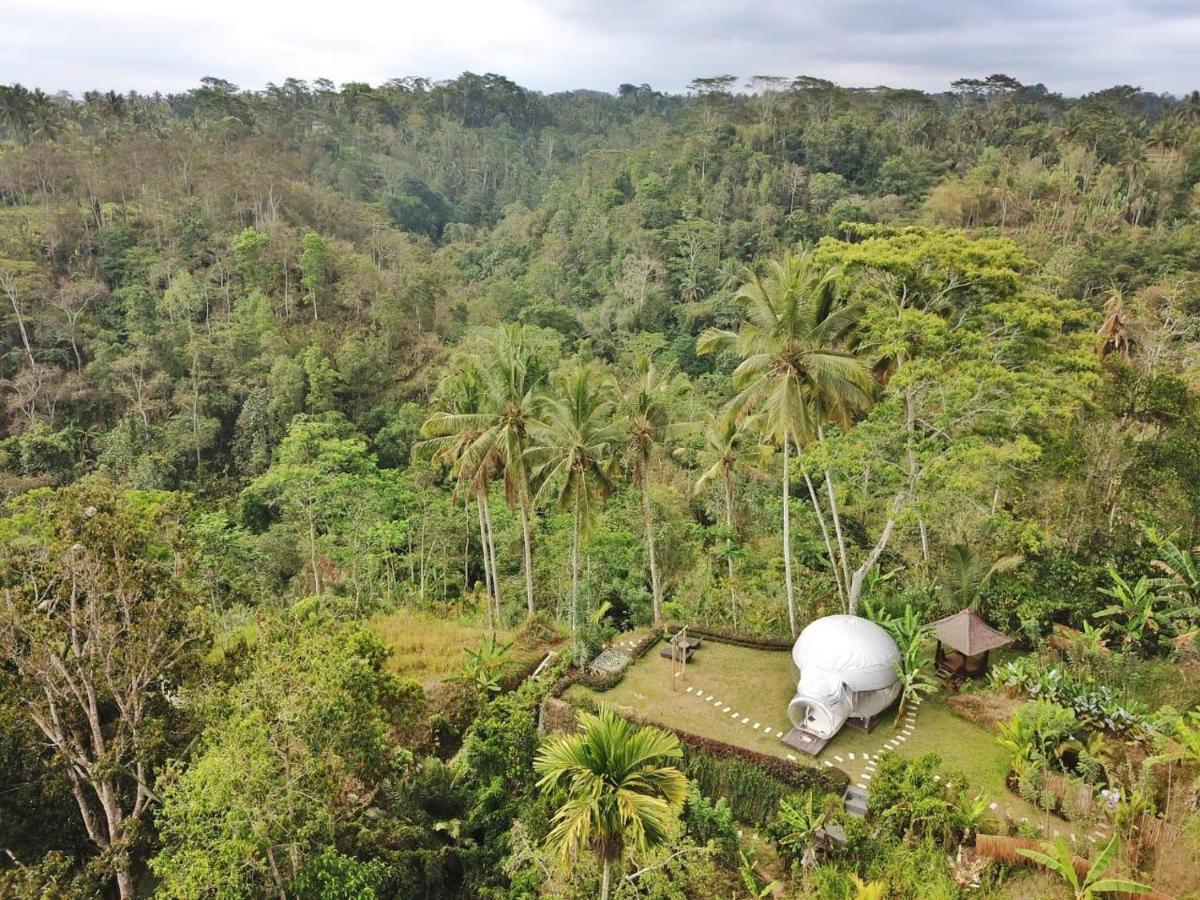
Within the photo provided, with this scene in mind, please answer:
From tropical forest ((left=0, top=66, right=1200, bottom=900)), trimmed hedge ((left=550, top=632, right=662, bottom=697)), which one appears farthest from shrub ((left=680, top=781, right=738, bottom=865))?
trimmed hedge ((left=550, top=632, right=662, bottom=697))

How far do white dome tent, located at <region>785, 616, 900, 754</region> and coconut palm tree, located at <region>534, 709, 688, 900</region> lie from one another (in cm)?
610

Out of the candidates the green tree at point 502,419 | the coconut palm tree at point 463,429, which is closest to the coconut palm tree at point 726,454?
the green tree at point 502,419

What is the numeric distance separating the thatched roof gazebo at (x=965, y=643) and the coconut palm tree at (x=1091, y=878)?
17.0 ft

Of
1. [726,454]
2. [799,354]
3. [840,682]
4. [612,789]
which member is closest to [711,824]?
[840,682]

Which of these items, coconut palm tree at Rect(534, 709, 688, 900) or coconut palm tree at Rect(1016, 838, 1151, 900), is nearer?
coconut palm tree at Rect(534, 709, 688, 900)

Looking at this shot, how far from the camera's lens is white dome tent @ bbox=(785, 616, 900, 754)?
44.9ft

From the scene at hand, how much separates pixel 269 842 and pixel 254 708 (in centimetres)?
181

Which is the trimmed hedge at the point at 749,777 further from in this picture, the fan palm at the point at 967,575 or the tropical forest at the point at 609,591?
the fan palm at the point at 967,575

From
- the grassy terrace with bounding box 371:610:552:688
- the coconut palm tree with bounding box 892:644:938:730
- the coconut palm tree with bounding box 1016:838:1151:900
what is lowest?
the grassy terrace with bounding box 371:610:552:688

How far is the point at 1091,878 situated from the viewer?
9.23 meters

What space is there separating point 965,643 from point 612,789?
981 cm

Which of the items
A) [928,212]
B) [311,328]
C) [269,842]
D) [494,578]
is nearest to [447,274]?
[311,328]

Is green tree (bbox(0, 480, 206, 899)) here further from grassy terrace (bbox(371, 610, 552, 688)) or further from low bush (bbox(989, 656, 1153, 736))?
low bush (bbox(989, 656, 1153, 736))

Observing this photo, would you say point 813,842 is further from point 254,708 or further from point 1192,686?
point 254,708
